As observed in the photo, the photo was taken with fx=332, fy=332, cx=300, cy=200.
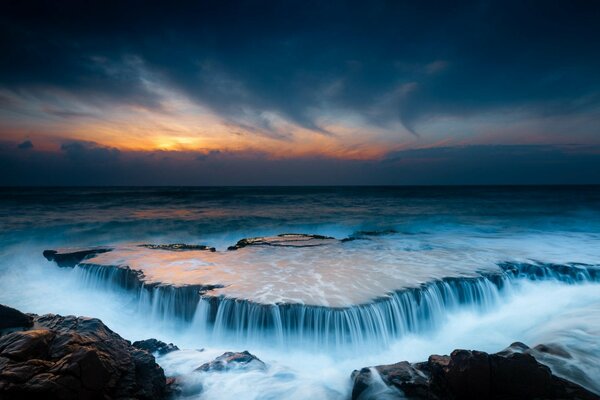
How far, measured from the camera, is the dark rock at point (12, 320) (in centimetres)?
484

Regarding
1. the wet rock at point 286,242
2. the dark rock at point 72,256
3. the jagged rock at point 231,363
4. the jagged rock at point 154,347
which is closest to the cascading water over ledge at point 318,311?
the jagged rock at point 231,363

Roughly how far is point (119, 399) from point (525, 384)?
4.71 m

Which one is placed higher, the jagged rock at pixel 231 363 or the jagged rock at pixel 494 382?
the jagged rock at pixel 494 382

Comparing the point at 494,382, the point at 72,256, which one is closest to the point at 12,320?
the point at 494,382

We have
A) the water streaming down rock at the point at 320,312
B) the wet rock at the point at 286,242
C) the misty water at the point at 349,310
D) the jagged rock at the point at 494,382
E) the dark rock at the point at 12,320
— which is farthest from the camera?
the wet rock at the point at 286,242

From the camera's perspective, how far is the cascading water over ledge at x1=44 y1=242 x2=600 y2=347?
612 centimetres

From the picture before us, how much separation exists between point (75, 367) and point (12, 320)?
2.30 meters

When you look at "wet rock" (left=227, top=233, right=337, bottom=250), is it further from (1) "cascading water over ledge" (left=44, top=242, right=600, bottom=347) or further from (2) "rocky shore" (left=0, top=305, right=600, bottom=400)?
(2) "rocky shore" (left=0, top=305, right=600, bottom=400)

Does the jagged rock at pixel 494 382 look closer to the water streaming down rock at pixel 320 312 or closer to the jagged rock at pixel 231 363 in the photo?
the water streaming down rock at pixel 320 312

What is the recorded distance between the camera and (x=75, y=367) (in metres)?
3.56

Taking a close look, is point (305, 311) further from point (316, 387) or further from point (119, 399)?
point (119, 399)

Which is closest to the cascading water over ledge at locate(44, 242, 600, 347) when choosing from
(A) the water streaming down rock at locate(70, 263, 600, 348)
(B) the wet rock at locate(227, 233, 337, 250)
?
(A) the water streaming down rock at locate(70, 263, 600, 348)

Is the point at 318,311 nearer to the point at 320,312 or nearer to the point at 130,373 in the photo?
the point at 320,312

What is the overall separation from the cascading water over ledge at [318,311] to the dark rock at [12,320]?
8.69 feet
